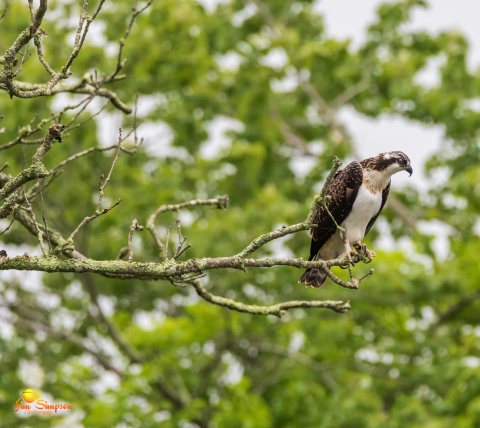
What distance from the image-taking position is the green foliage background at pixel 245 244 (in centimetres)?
1402

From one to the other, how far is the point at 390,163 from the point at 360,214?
0.54m

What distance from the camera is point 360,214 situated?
7.47 metres

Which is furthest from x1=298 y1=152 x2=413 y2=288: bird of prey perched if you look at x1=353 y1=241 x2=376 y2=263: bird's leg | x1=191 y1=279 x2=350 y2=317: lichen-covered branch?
x1=191 y1=279 x2=350 y2=317: lichen-covered branch

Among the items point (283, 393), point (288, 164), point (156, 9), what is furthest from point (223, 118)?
point (283, 393)

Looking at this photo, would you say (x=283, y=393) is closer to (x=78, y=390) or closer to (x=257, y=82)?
(x=78, y=390)

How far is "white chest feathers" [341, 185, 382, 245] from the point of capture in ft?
24.4

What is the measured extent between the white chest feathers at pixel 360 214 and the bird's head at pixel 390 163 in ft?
0.77

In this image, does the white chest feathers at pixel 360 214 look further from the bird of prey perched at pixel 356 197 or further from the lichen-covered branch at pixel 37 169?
the lichen-covered branch at pixel 37 169

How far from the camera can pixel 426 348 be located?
15234 millimetres

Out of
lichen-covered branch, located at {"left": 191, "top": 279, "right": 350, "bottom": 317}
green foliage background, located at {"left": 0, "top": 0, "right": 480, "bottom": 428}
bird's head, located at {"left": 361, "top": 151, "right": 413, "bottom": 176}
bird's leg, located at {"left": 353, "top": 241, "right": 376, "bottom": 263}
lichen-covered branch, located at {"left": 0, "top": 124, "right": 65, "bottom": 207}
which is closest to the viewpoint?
lichen-covered branch, located at {"left": 0, "top": 124, "right": 65, "bottom": 207}

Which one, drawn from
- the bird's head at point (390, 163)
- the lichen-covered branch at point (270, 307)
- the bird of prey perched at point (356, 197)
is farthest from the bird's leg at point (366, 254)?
the bird's head at point (390, 163)

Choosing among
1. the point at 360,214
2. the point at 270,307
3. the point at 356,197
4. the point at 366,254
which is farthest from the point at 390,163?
the point at 270,307

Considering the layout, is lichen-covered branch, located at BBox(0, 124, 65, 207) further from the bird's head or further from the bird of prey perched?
the bird's head

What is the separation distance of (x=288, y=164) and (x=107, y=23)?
5.49 meters
